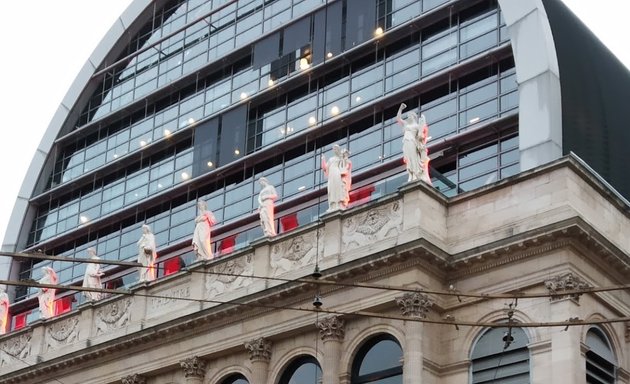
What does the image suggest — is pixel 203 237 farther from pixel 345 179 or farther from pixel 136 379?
pixel 345 179

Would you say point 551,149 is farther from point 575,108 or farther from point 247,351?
point 247,351

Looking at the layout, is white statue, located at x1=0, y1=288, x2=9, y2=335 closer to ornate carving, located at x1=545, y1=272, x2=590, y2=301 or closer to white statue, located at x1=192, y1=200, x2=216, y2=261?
white statue, located at x1=192, y1=200, x2=216, y2=261

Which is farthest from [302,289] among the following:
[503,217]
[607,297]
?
[607,297]

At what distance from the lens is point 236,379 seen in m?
46.2

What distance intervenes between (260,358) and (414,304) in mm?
6470

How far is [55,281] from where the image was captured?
61312 mm

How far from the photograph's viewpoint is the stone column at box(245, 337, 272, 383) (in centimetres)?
4462

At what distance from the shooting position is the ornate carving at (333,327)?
42.8 metres

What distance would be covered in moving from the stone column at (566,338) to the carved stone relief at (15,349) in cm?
2363

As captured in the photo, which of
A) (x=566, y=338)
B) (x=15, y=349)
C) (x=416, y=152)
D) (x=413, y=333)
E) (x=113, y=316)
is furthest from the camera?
(x=15, y=349)

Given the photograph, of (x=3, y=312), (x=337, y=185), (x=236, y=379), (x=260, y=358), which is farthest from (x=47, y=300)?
(x=337, y=185)

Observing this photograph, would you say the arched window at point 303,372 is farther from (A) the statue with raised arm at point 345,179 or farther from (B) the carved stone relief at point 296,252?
(A) the statue with raised arm at point 345,179

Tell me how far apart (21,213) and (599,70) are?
31.4 m

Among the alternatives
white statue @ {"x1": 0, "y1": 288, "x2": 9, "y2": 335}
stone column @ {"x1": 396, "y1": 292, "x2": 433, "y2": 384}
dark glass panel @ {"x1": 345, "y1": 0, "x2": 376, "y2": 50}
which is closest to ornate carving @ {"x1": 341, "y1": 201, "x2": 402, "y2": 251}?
stone column @ {"x1": 396, "y1": 292, "x2": 433, "y2": 384}
